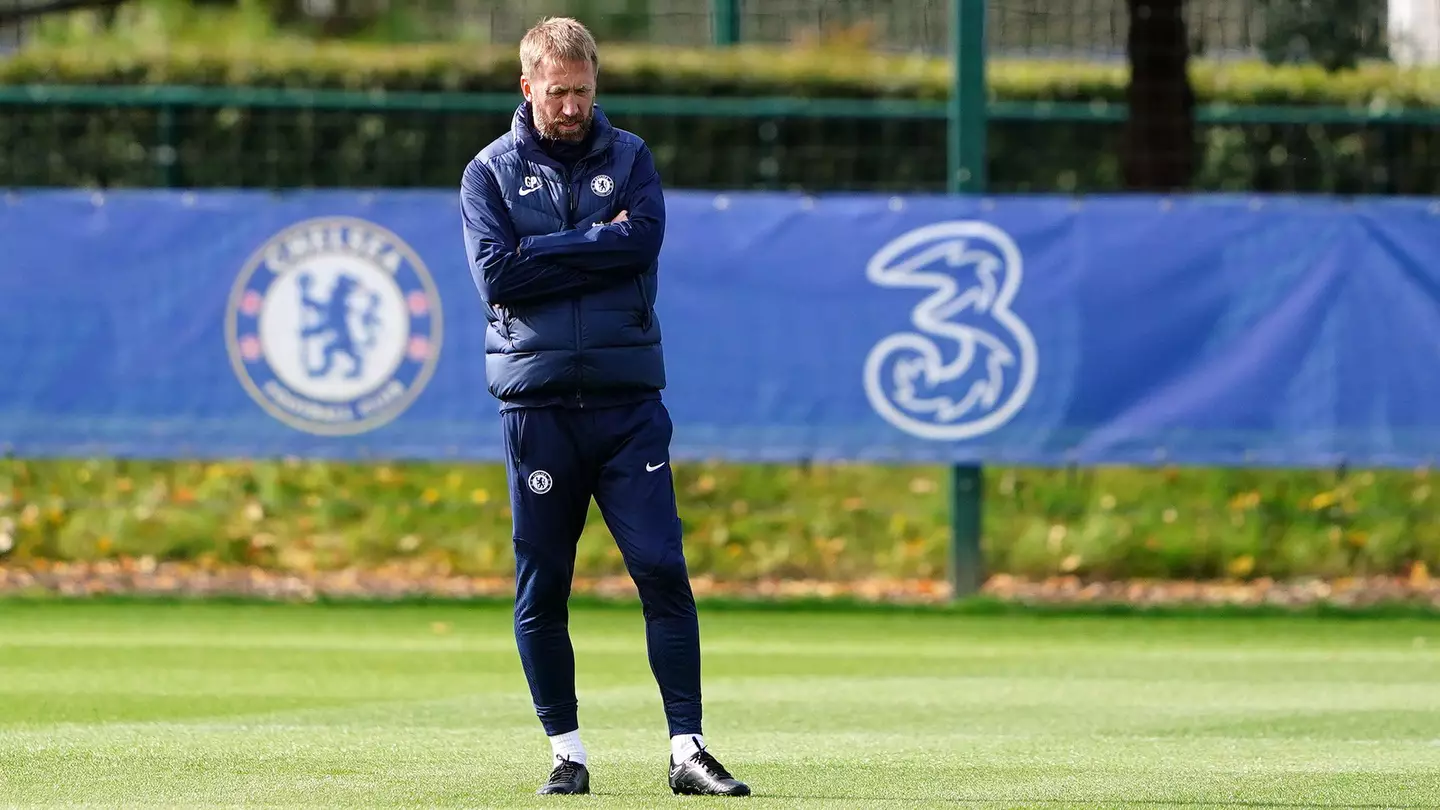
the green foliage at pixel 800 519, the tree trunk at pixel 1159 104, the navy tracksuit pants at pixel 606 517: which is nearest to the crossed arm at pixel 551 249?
the navy tracksuit pants at pixel 606 517

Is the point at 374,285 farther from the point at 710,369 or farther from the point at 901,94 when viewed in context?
the point at 901,94

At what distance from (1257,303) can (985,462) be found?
1418mm

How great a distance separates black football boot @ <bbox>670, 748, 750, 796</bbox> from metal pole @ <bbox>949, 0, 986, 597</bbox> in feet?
19.3

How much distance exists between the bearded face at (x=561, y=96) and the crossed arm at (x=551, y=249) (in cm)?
21

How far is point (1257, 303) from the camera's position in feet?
37.3

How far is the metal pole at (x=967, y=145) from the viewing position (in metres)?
11.7

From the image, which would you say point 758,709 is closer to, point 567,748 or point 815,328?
point 567,748

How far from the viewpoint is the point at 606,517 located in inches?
235

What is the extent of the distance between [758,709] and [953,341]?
3.54m

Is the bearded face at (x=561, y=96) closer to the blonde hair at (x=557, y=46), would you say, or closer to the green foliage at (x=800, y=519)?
the blonde hair at (x=557, y=46)

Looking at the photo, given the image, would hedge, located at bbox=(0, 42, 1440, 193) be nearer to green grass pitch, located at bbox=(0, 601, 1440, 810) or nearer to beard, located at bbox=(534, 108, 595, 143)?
green grass pitch, located at bbox=(0, 601, 1440, 810)

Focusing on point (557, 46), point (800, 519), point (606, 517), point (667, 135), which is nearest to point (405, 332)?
point (800, 519)

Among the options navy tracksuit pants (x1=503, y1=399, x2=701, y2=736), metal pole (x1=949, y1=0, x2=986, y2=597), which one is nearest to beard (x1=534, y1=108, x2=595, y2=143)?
navy tracksuit pants (x1=503, y1=399, x2=701, y2=736)

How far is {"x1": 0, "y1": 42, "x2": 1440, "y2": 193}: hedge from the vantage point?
48.4 ft
